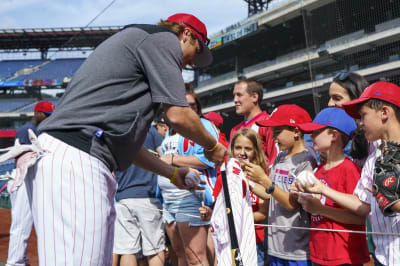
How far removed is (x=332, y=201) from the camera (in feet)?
7.30

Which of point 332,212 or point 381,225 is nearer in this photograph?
point 381,225

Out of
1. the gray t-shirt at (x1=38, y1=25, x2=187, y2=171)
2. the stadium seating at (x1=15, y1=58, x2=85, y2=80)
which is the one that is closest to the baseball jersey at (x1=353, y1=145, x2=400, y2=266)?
the gray t-shirt at (x1=38, y1=25, x2=187, y2=171)

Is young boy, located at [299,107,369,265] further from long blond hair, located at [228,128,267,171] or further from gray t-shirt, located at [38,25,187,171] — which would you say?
gray t-shirt, located at [38,25,187,171]

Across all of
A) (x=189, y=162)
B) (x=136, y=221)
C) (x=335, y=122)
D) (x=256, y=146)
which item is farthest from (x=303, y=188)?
(x=136, y=221)

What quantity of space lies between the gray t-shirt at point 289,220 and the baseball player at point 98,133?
1150 mm

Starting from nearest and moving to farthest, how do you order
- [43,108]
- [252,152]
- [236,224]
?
[236,224] < [252,152] < [43,108]

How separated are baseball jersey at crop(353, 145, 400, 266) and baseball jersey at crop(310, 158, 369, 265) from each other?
22 cm

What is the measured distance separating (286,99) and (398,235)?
2432 cm

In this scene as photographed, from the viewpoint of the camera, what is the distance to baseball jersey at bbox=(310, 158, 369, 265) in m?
→ 2.10

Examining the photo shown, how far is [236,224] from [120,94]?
981 millimetres

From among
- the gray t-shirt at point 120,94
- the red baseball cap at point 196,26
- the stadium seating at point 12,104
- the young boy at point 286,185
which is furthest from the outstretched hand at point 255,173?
the stadium seating at point 12,104

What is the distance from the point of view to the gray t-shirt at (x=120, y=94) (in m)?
1.40

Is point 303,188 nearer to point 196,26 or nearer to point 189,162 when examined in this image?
point 196,26

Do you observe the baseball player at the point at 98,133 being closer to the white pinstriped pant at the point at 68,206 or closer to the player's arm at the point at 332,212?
the white pinstriped pant at the point at 68,206
